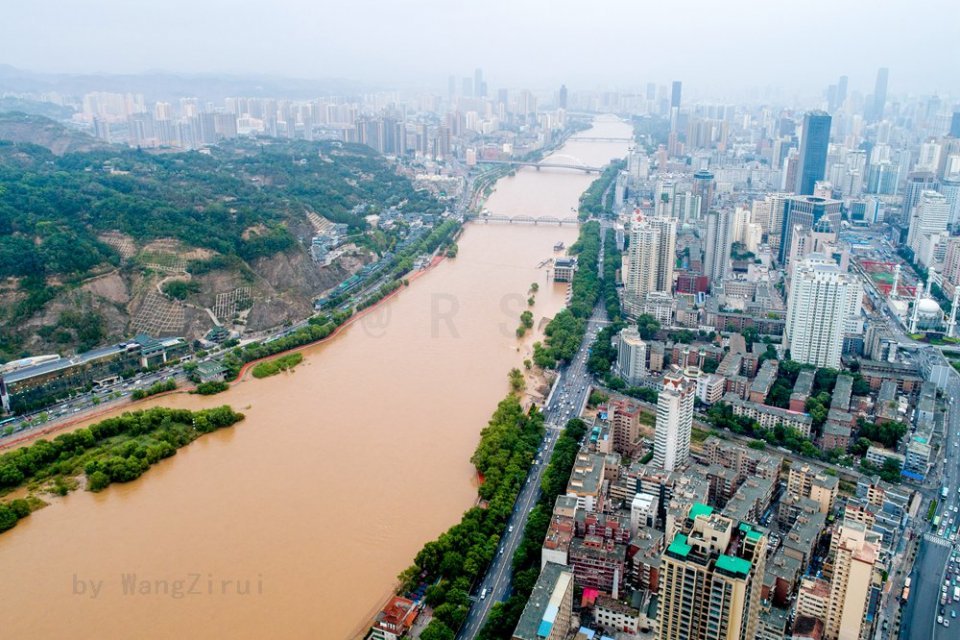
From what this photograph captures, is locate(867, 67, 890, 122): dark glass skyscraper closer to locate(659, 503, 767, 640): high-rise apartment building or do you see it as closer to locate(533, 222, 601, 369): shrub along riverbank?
locate(533, 222, 601, 369): shrub along riverbank

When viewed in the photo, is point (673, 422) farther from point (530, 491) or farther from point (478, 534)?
point (478, 534)

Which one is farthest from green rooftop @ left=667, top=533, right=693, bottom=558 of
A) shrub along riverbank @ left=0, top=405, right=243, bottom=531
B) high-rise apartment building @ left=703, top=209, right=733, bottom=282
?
high-rise apartment building @ left=703, top=209, right=733, bottom=282

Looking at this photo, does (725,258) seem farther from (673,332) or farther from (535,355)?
(535,355)

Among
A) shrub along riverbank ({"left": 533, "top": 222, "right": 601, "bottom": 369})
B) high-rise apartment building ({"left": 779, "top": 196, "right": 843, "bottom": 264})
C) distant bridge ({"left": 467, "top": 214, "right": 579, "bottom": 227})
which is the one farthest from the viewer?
distant bridge ({"left": 467, "top": 214, "right": 579, "bottom": 227})

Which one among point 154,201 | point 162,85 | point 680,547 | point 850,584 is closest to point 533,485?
point 850,584

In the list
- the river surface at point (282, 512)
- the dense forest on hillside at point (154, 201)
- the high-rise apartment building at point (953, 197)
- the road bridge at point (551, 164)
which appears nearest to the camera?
the river surface at point (282, 512)
